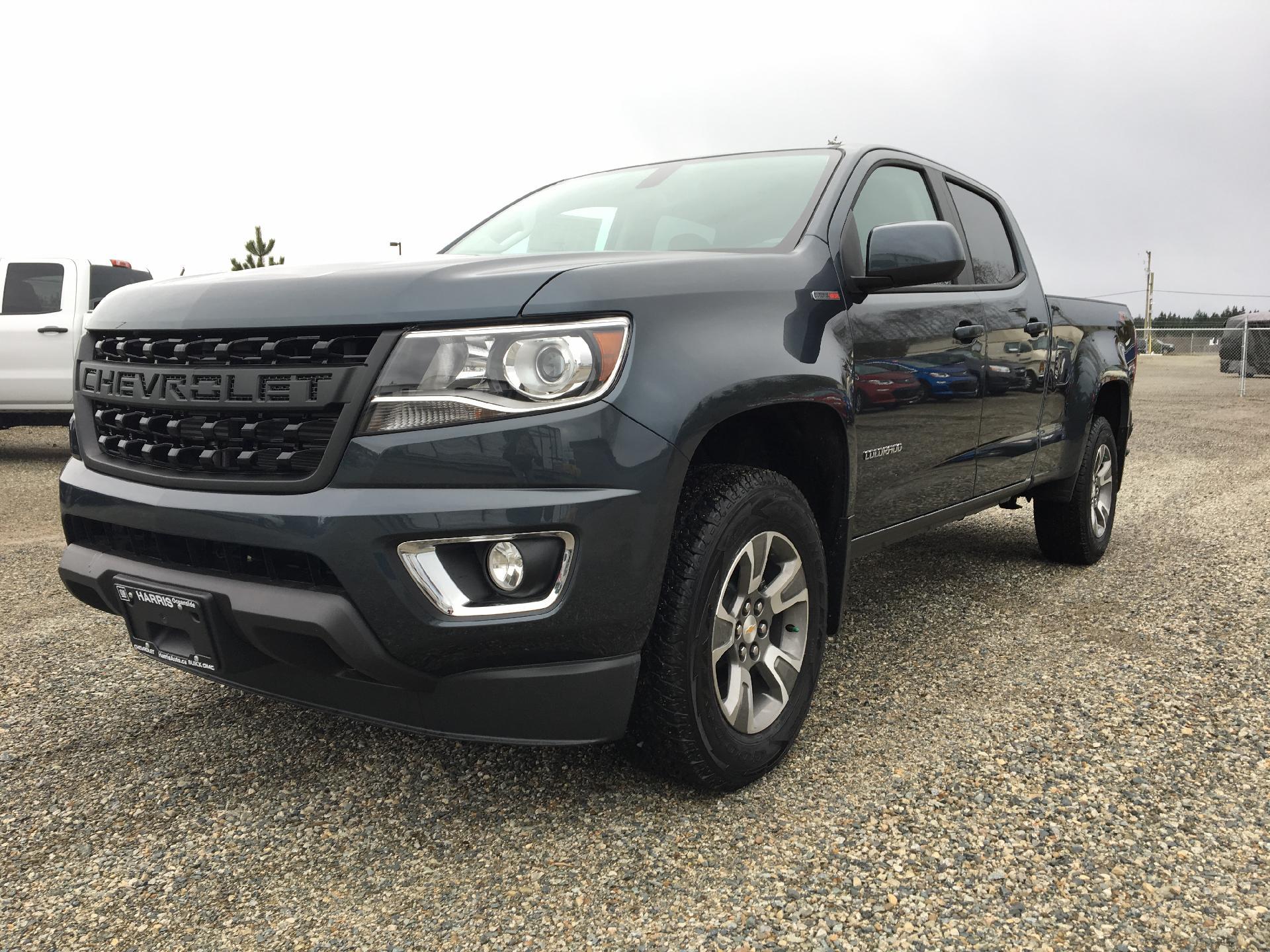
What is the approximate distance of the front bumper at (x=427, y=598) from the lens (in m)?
1.98

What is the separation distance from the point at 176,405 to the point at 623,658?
45.5 inches

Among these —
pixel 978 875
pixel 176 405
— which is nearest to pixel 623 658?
pixel 978 875

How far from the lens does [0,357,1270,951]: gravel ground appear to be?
203 cm

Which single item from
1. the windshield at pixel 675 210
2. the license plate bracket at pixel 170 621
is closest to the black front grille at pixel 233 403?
the license plate bracket at pixel 170 621

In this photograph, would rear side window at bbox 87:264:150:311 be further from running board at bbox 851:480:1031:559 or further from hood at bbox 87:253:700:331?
running board at bbox 851:480:1031:559

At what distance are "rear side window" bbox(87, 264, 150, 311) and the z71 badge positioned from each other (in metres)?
8.29

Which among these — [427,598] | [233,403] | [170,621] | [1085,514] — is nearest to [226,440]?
[233,403]

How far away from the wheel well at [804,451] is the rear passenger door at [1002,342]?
3.59ft

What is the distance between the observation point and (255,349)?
2.15m

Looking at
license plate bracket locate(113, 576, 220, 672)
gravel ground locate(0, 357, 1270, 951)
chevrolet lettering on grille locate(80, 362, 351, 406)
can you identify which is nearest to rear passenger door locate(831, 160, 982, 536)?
gravel ground locate(0, 357, 1270, 951)

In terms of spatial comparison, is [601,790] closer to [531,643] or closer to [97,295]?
[531,643]

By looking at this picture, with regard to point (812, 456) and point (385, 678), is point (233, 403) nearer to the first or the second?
point (385, 678)

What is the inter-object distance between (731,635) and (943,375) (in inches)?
56.3

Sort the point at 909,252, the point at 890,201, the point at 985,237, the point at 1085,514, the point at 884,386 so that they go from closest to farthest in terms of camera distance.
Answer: the point at 909,252, the point at 884,386, the point at 890,201, the point at 985,237, the point at 1085,514
